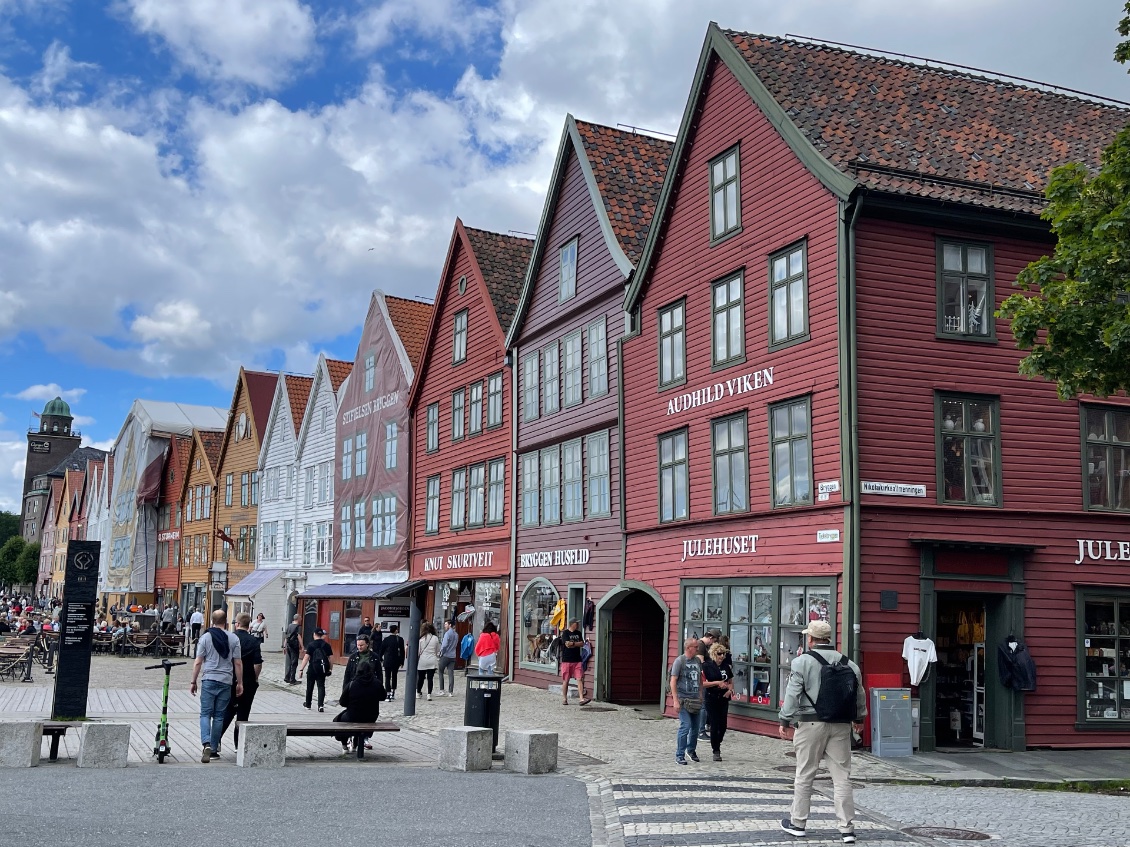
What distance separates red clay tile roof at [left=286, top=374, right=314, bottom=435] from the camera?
50.9m

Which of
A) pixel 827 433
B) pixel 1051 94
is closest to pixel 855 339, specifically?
pixel 827 433

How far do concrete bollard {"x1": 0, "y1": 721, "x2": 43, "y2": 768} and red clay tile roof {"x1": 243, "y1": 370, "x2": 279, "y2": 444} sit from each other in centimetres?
4143

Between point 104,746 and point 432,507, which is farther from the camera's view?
point 432,507

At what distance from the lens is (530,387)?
103 feet


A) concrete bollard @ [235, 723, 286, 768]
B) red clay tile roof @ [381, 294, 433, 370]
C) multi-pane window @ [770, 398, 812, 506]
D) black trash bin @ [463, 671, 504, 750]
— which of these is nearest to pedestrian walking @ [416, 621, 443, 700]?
multi-pane window @ [770, 398, 812, 506]

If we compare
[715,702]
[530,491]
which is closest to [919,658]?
[715,702]

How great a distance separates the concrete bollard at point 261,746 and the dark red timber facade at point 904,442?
26.4 feet

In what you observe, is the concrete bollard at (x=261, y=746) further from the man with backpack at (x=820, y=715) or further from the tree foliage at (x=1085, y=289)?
the tree foliage at (x=1085, y=289)

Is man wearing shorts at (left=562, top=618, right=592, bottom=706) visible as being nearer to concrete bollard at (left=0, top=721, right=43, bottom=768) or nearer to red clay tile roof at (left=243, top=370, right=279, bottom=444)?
concrete bollard at (left=0, top=721, right=43, bottom=768)

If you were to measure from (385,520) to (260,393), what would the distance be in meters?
17.9

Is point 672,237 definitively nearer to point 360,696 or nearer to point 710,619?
point 710,619

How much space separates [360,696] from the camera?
52.6ft

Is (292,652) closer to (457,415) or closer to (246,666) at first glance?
(457,415)

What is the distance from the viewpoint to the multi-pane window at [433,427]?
3756cm
